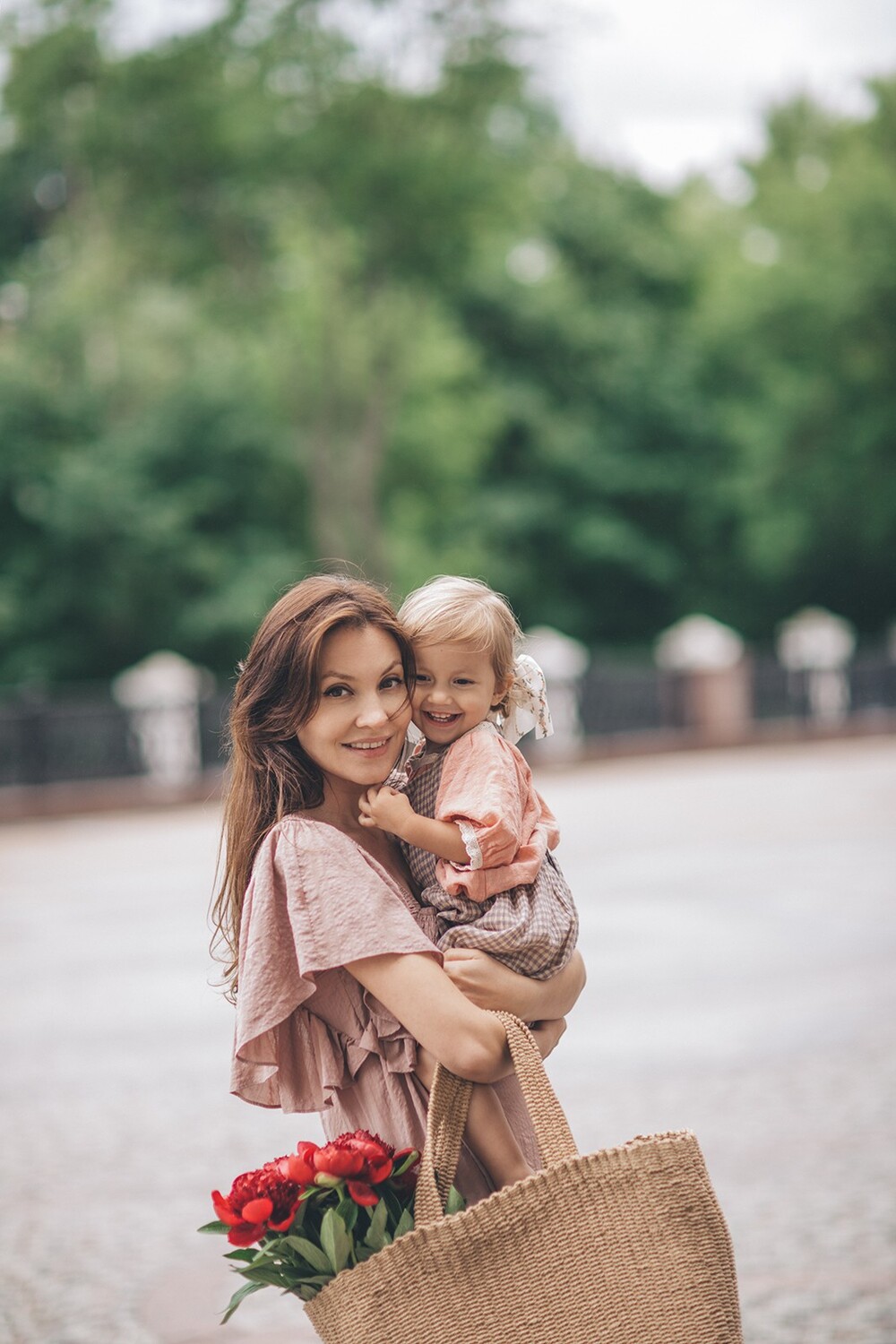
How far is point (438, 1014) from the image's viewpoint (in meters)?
2.11

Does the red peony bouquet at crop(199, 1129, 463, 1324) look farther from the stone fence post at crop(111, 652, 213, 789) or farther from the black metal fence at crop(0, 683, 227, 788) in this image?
the stone fence post at crop(111, 652, 213, 789)

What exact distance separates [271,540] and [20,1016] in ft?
81.0

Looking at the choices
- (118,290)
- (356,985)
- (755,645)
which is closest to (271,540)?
(118,290)

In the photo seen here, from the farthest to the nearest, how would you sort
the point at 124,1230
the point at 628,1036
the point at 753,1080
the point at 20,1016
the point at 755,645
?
the point at 755,645 < the point at 20,1016 < the point at 628,1036 < the point at 753,1080 < the point at 124,1230

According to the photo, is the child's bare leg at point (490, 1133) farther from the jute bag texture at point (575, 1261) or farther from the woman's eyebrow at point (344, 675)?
the woman's eyebrow at point (344, 675)

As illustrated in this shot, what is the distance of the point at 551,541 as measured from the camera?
39.1 m

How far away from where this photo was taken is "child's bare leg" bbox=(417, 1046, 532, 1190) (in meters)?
2.20

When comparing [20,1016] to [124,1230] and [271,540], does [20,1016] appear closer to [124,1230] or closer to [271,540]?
[124,1230]

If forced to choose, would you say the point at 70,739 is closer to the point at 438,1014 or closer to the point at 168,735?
the point at 168,735

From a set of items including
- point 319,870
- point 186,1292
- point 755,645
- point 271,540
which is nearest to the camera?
point 319,870

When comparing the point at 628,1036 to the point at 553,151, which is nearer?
the point at 628,1036

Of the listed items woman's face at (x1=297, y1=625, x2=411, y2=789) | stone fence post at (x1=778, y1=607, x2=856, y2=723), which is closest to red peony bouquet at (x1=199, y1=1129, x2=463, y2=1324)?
woman's face at (x1=297, y1=625, x2=411, y2=789)

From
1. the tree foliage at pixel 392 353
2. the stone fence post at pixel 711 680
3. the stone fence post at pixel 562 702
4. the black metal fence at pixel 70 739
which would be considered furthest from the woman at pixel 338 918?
the stone fence post at pixel 711 680

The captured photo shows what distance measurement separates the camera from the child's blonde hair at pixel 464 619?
233cm
